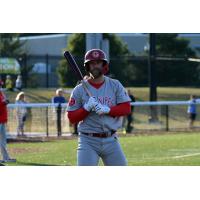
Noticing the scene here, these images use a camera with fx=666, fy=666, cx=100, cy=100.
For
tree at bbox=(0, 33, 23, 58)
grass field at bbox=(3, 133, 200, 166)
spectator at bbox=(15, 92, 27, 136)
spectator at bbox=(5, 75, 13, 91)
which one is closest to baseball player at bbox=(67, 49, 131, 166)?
grass field at bbox=(3, 133, 200, 166)

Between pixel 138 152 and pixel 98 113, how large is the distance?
905 centimetres

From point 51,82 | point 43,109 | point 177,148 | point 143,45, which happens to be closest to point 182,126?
point 43,109

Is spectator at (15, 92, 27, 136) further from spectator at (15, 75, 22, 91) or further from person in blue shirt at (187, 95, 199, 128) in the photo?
spectator at (15, 75, 22, 91)

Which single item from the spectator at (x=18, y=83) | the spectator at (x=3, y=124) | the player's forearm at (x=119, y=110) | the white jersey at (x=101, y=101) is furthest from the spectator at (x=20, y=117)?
the player's forearm at (x=119, y=110)

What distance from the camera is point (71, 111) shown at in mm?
8047

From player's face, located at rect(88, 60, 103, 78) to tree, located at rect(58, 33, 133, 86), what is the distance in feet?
93.3

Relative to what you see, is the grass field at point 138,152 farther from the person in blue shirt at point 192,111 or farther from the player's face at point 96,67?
the person in blue shirt at point 192,111

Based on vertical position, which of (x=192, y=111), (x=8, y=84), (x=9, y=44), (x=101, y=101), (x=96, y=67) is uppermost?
(x=9, y=44)

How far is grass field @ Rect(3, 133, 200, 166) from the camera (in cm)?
1412

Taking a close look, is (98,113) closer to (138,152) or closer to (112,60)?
(138,152)

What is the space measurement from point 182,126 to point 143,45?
25285 millimetres

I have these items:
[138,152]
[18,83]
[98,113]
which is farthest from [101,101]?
[18,83]

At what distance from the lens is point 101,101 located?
8047 millimetres
